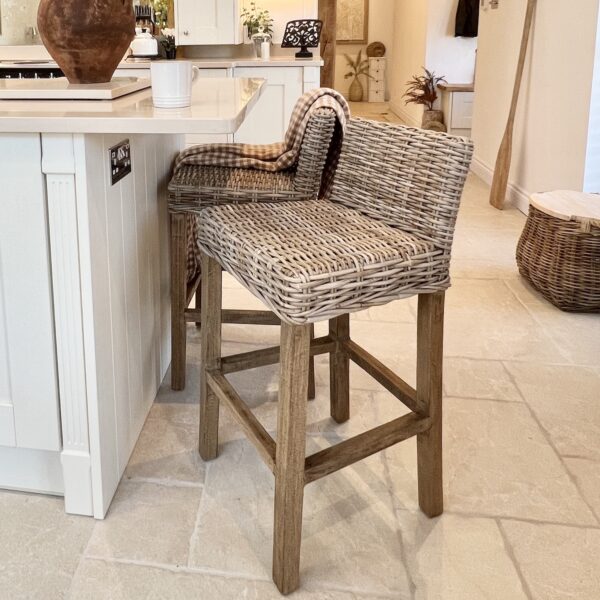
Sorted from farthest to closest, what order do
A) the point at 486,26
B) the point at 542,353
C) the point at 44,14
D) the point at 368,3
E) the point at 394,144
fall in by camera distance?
the point at 368,3 < the point at 486,26 < the point at 542,353 < the point at 44,14 < the point at 394,144

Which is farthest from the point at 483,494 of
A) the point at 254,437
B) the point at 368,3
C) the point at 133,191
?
the point at 368,3

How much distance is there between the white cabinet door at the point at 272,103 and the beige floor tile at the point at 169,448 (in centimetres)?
305

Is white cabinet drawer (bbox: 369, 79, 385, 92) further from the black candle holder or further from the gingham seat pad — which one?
the gingham seat pad

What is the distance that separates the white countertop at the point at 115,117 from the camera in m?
1.27

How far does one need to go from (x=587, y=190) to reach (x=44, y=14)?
2.78m

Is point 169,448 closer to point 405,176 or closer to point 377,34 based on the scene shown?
point 405,176

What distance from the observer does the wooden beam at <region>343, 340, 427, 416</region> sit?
1562mm

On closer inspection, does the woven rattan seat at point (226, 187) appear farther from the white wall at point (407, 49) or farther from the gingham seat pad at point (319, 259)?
the white wall at point (407, 49)

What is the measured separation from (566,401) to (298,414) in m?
1.20

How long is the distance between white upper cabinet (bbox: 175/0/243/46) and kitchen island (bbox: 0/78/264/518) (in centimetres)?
332

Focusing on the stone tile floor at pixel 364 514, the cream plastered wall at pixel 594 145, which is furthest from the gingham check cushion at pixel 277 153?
the cream plastered wall at pixel 594 145

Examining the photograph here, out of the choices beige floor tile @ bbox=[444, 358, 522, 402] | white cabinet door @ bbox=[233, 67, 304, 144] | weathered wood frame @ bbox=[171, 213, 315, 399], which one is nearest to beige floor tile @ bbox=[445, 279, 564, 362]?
beige floor tile @ bbox=[444, 358, 522, 402]

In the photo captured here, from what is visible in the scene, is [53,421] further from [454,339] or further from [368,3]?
[368,3]

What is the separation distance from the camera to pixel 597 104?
3467mm
